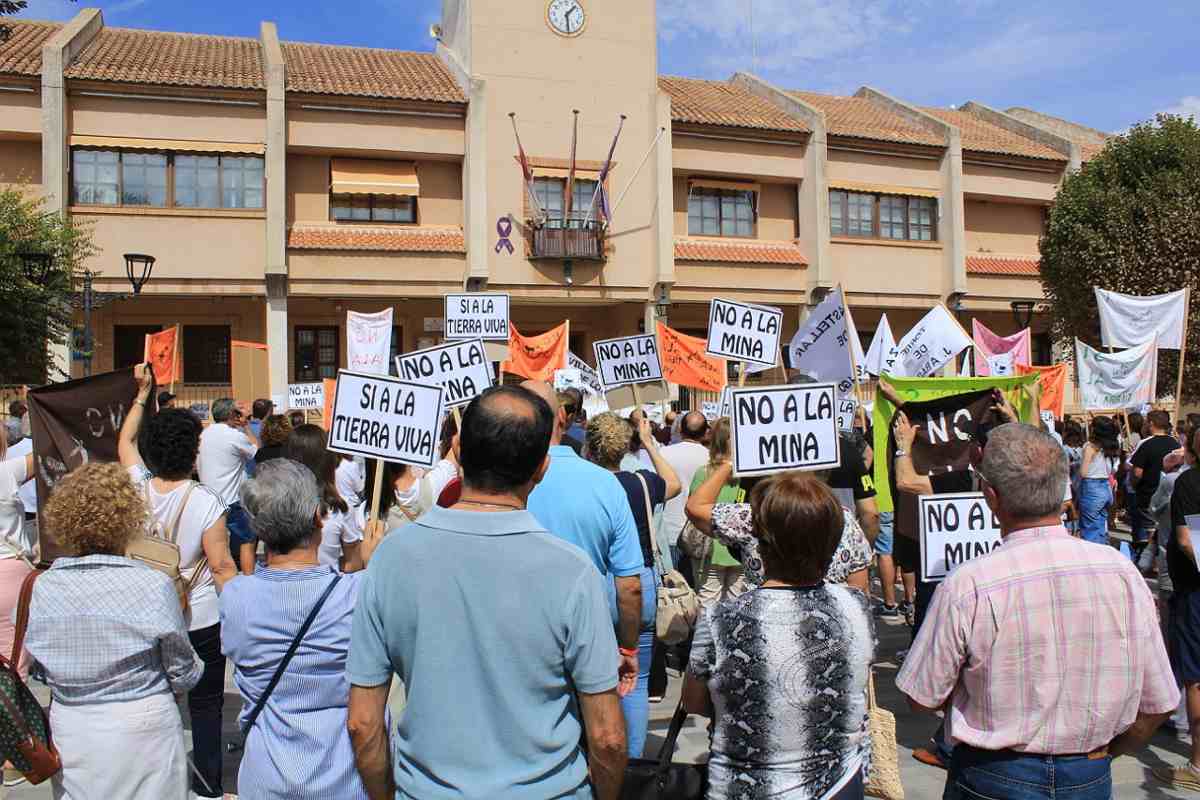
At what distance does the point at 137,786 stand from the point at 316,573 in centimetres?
100

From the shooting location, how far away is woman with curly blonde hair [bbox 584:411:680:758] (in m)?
4.48

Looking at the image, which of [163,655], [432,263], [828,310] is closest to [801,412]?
[163,655]

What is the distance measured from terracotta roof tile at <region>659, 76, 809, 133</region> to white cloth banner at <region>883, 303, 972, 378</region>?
16.1 metres

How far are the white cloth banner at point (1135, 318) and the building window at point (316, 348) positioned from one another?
60.2ft

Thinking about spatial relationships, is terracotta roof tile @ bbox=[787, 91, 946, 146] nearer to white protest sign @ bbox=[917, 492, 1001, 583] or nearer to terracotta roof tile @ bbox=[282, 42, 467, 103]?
terracotta roof tile @ bbox=[282, 42, 467, 103]

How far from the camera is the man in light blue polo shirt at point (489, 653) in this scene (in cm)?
238

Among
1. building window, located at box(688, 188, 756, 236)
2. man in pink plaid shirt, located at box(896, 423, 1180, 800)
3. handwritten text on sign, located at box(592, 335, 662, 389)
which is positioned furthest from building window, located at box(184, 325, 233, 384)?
man in pink plaid shirt, located at box(896, 423, 1180, 800)

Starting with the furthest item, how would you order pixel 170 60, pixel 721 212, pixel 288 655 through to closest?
1. pixel 721 212
2. pixel 170 60
3. pixel 288 655

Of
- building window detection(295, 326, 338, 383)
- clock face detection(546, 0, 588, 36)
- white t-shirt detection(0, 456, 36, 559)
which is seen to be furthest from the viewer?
building window detection(295, 326, 338, 383)

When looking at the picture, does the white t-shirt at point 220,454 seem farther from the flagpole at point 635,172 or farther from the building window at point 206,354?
the flagpole at point 635,172

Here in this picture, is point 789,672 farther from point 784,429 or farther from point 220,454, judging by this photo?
point 220,454

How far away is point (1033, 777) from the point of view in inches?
109

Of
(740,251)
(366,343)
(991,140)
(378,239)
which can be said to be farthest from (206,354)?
(991,140)

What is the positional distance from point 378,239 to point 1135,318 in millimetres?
16816
